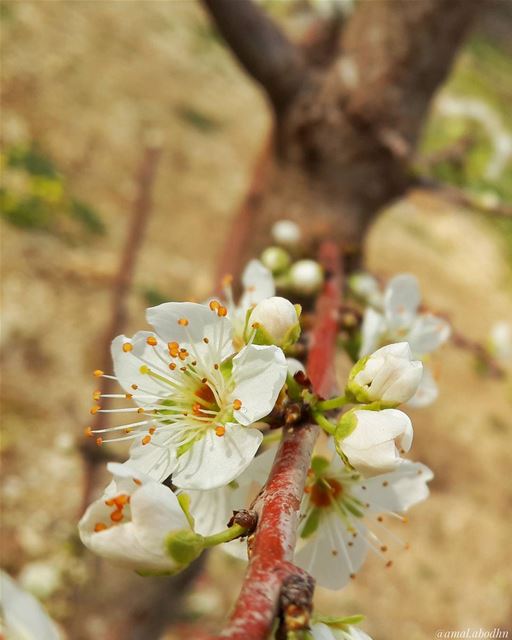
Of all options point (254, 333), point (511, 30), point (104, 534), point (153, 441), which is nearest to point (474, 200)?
point (254, 333)

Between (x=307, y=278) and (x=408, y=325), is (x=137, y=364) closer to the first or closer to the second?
(x=408, y=325)

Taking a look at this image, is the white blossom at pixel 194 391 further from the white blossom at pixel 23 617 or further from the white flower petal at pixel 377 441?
the white blossom at pixel 23 617

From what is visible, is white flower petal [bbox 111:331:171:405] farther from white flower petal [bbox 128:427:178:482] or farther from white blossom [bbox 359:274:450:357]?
white blossom [bbox 359:274:450:357]

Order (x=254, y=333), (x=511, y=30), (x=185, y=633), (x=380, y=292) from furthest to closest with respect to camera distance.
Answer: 1. (x=511, y=30)
2. (x=185, y=633)
3. (x=380, y=292)
4. (x=254, y=333)

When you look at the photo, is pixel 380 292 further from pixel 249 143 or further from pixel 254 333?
pixel 249 143

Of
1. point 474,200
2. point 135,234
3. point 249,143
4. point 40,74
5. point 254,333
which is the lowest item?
point 249,143

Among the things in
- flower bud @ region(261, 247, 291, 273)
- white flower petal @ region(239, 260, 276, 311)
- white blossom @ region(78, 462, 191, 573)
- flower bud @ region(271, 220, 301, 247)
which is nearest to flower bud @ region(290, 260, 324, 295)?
flower bud @ region(261, 247, 291, 273)

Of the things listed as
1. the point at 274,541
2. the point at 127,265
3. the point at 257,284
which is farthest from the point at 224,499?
the point at 127,265
